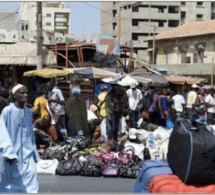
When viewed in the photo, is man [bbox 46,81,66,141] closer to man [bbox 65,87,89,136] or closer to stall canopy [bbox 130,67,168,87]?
man [bbox 65,87,89,136]

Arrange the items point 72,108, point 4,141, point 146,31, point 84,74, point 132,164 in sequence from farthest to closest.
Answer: point 146,31 < point 84,74 < point 72,108 < point 132,164 < point 4,141

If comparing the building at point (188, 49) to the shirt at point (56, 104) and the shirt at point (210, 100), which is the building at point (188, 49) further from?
the shirt at point (56, 104)

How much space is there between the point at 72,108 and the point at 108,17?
216 feet

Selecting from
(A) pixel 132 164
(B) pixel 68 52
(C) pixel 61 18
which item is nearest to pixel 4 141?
(A) pixel 132 164

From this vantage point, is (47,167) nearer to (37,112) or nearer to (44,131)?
(44,131)

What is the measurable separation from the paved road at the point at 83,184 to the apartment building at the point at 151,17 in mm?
63842

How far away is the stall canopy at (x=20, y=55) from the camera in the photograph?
756 inches

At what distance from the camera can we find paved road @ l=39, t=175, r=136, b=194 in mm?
9195

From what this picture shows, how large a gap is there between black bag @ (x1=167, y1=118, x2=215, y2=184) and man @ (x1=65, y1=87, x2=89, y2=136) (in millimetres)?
9566

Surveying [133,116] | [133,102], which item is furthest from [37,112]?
[133,102]

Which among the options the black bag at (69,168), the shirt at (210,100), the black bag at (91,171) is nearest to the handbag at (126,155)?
the black bag at (91,171)

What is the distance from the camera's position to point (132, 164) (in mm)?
10633

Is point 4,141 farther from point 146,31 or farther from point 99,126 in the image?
point 146,31

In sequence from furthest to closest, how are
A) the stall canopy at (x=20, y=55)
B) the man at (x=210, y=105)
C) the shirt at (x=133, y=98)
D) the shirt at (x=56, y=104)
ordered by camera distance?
the stall canopy at (x=20, y=55)
the man at (x=210, y=105)
the shirt at (x=133, y=98)
the shirt at (x=56, y=104)
